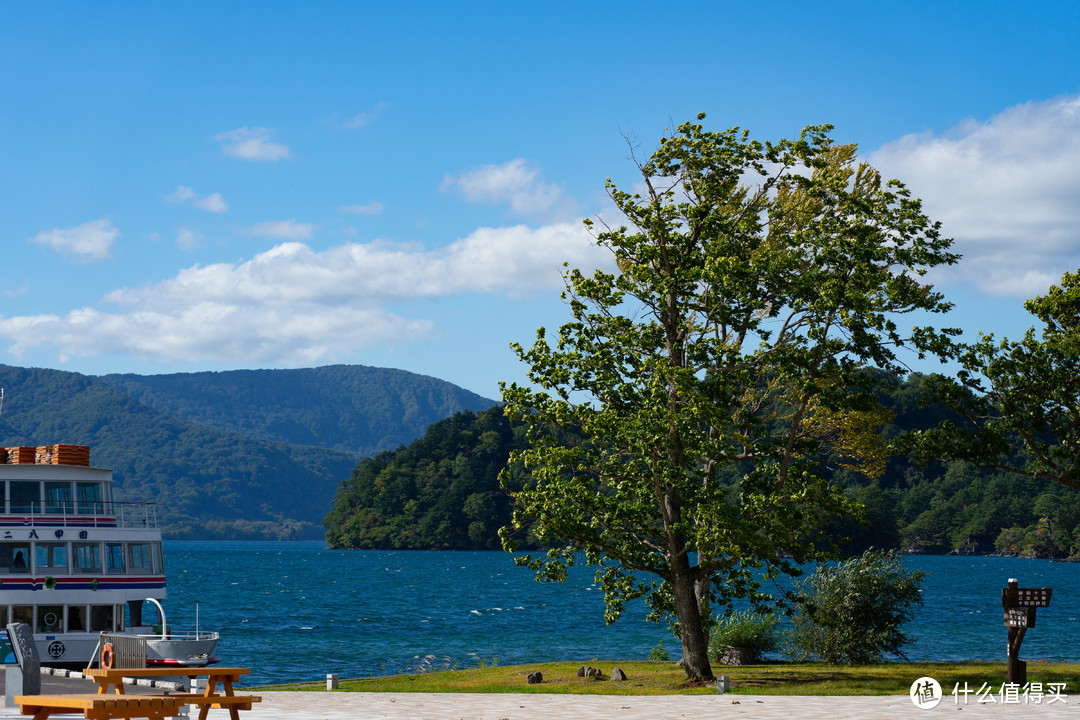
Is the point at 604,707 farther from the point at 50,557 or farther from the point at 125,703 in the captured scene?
the point at 50,557

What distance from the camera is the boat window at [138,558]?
32594mm

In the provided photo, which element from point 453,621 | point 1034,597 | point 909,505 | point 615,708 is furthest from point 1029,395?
point 909,505

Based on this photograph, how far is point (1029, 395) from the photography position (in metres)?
29.2

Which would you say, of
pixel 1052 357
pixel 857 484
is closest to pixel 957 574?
pixel 857 484

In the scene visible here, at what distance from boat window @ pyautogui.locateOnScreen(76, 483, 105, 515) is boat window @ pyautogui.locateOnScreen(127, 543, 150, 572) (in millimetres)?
Answer: 1387

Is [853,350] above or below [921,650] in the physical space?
above

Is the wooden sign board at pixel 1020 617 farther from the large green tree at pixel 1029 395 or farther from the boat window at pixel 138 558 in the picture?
the boat window at pixel 138 558

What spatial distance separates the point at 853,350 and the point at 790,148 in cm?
503

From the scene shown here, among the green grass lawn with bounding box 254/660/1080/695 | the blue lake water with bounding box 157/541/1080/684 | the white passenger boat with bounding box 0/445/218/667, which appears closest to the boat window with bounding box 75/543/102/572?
the white passenger boat with bounding box 0/445/218/667

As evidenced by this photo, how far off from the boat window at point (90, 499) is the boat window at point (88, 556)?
923 millimetres

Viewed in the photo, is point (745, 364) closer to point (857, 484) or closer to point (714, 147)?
point (714, 147)

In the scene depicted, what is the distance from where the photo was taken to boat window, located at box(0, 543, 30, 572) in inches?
1232

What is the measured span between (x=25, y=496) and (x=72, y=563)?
231 cm

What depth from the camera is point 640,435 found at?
25.5m
